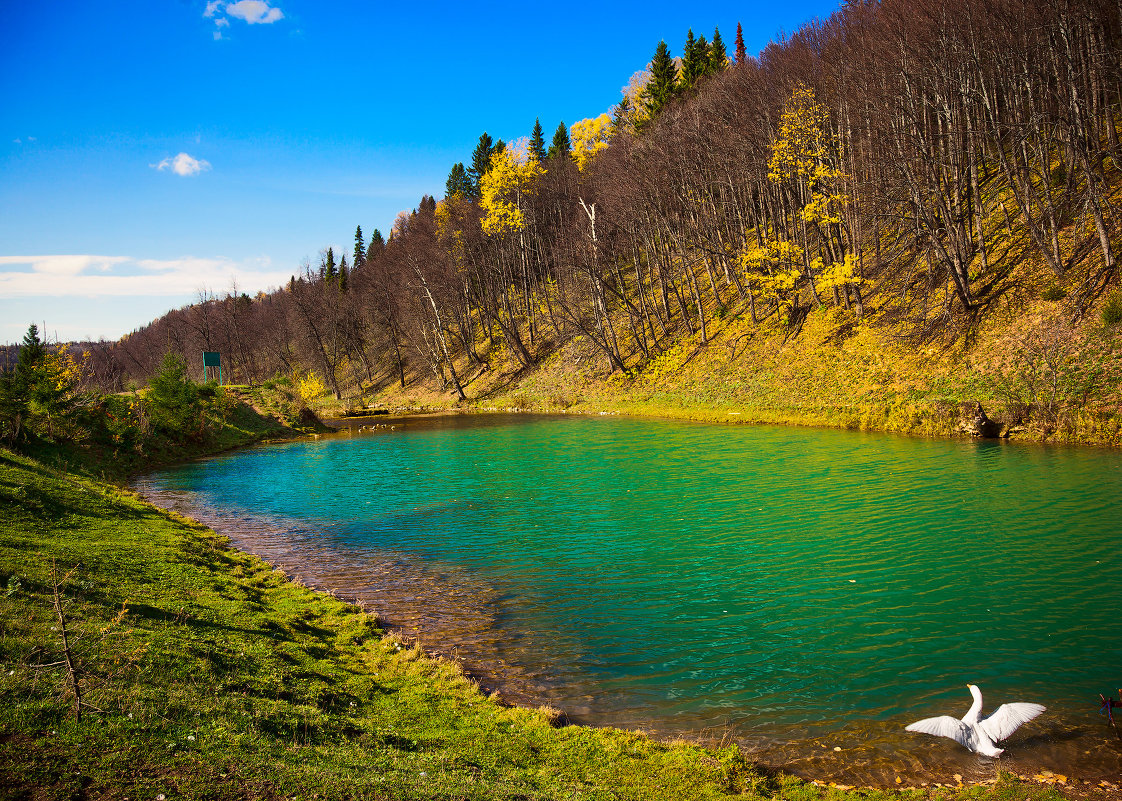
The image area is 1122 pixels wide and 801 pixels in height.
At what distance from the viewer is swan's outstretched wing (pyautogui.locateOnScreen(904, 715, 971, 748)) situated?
6.00 m

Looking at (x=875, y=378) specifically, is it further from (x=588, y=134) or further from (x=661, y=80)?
(x=588, y=134)

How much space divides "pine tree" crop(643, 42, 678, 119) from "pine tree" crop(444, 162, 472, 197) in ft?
94.0

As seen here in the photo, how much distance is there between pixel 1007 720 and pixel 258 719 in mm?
7480

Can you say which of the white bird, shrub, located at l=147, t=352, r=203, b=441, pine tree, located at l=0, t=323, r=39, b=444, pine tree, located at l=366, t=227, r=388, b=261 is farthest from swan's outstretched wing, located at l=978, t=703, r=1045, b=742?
pine tree, located at l=366, t=227, r=388, b=261

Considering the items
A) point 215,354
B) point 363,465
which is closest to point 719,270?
point 363,465

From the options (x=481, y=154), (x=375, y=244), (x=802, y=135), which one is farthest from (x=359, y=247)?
(x=802, y=135)

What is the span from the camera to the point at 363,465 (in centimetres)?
2734

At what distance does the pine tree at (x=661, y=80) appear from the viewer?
59000 mm

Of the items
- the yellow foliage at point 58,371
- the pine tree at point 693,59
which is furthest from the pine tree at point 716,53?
the yellow foliage at point 58,371

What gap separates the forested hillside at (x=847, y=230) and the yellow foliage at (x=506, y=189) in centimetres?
24

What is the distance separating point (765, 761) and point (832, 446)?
19994 millimetres

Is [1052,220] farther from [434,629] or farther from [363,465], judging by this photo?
[363,465]

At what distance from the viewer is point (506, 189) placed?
56.9 metres

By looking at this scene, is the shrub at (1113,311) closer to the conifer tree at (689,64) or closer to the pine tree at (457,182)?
the conifer tree at (689,64)
